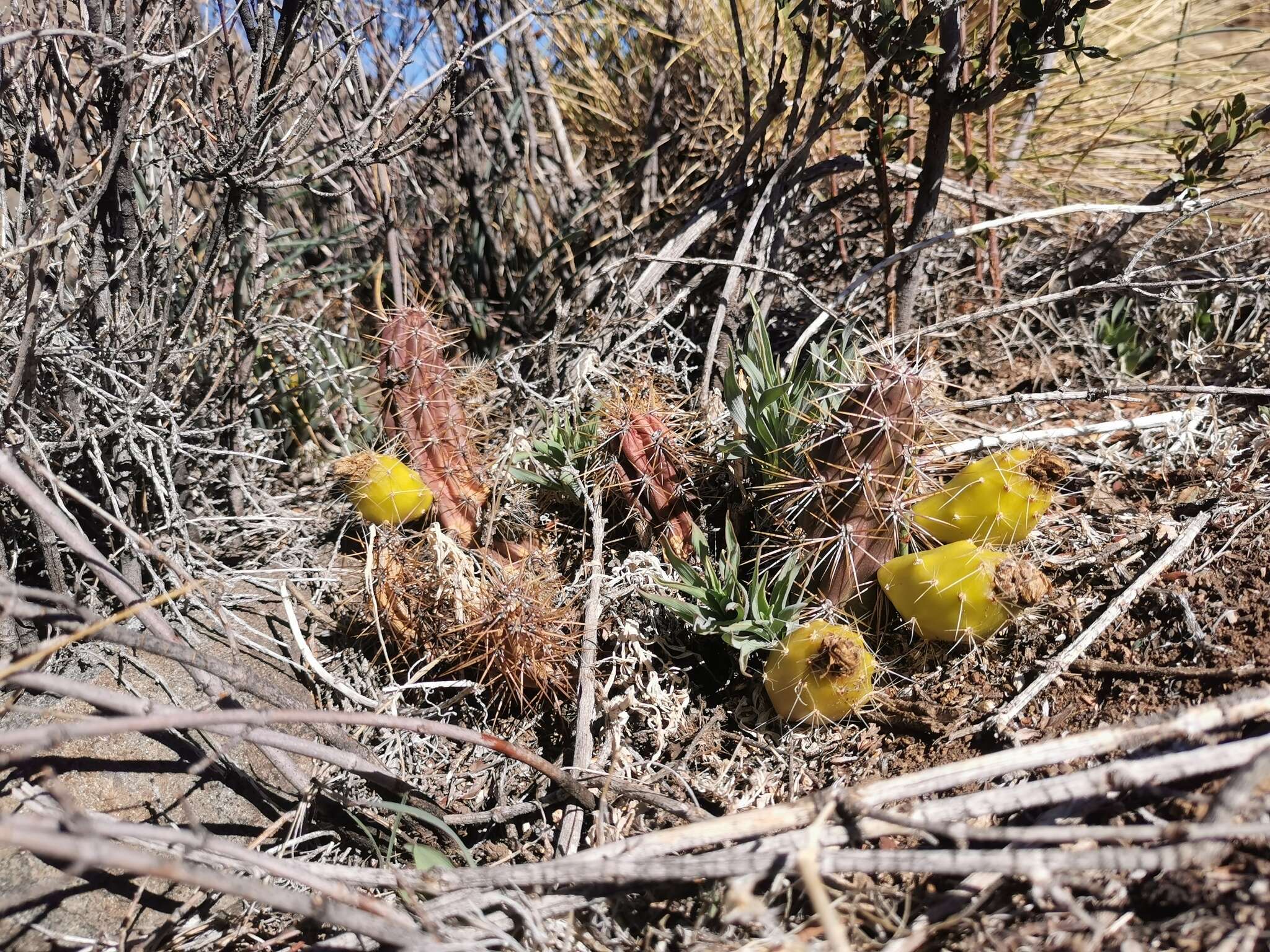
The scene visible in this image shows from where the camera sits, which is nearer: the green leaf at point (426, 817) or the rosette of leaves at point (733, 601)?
the green leaf at point (426, 817)

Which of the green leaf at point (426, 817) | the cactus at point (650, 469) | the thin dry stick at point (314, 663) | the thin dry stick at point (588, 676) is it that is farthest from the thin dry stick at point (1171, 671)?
the thin dry stick at point (314, 663)

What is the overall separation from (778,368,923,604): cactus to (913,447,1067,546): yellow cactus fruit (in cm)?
13

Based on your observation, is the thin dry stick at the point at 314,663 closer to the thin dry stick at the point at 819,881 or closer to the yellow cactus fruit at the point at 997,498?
the thin dry stick at the point at 819,881

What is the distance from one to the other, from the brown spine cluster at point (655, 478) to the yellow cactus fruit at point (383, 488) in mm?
557

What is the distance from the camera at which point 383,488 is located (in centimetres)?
240

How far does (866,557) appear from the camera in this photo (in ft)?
6.76

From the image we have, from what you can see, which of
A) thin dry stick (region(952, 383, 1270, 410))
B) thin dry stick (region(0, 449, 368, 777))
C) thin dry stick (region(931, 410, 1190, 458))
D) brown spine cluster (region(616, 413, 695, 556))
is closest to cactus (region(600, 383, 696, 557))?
brown spine cluster (region(616, 413, 695, 556))

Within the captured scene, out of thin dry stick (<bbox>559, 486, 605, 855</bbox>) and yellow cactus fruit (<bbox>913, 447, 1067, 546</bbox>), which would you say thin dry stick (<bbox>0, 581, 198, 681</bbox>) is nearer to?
thin dry stick (<bbox>559, 486, 605, 855</bbox>)

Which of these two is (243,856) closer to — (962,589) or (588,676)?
(588,676)

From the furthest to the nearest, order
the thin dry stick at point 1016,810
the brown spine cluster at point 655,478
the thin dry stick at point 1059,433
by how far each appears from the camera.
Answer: the thin dry stick at point 1059,433, the brown spine cluster at point 655,478, the thin dry stick at point 1016,810

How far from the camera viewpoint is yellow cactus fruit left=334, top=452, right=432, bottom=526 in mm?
2398

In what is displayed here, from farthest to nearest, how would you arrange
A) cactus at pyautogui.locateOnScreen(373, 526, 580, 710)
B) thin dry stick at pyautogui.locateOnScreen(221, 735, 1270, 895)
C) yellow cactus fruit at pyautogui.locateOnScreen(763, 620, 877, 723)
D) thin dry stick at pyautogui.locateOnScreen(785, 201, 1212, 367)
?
thin dry stick at pyautogui.locateOnScreen(785, 201, 1212, 367) → cactus at pyautogui.locateOnScreen(373, 526, 580, 710) → yellow cactus fruit at pyautogui.locateOnScreen(763, 620, 877, 723) → thin dry stick at pyautogui.locateOnScreen(221, 735, 1270, 895)

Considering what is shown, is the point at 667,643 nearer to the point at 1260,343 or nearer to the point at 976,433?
the point at 976,433

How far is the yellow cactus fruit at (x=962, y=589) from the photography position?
5.97ft
